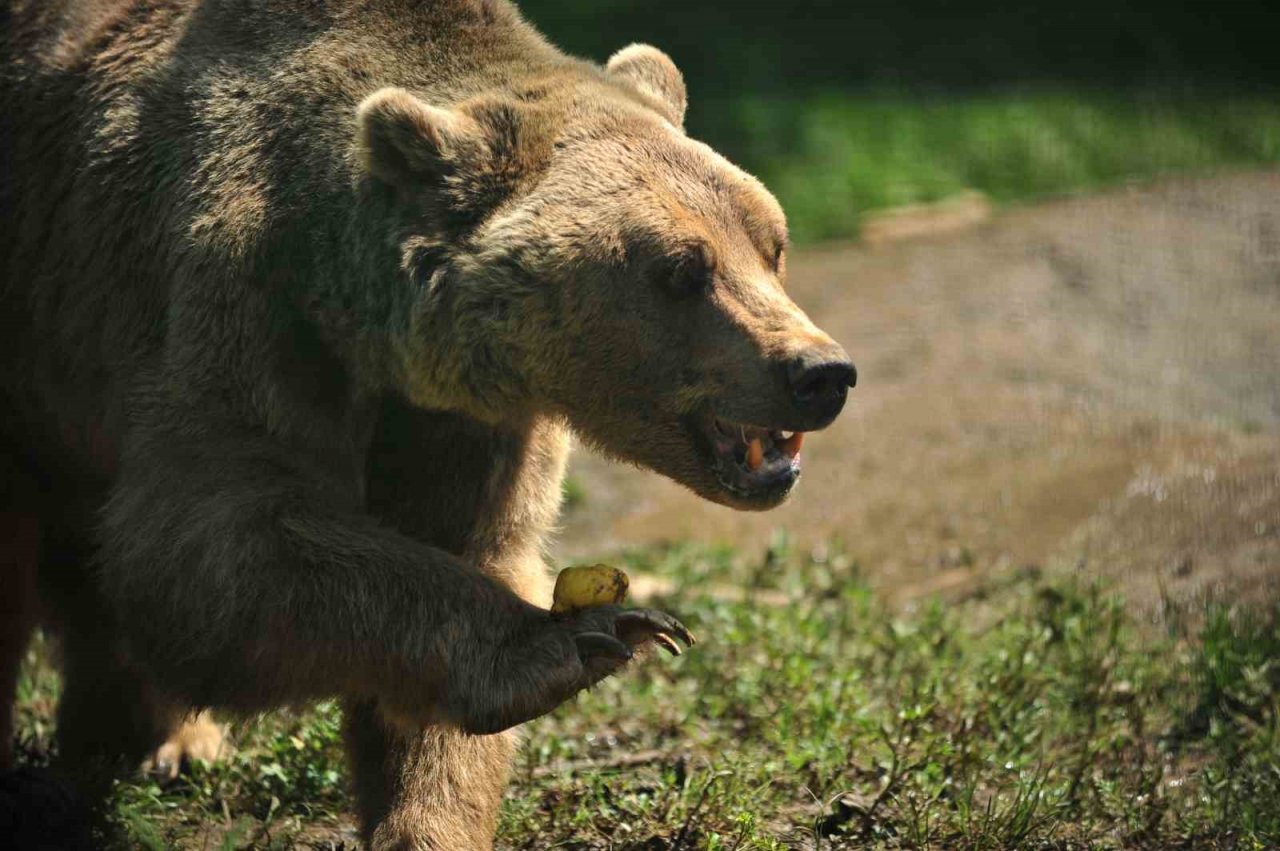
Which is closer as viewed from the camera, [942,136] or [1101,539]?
[1101,539]

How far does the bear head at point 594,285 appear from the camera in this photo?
390 cm

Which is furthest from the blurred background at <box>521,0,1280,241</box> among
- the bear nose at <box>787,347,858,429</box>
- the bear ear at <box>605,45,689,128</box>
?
the bear nose at <box>787,347,858,429</box>

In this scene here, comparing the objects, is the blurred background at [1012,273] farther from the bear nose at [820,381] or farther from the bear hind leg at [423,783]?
the bear hind leg at [423,783]

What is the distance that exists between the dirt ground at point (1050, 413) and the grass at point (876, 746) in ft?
1.66

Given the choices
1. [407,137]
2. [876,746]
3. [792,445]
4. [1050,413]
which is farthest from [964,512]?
[407,137]

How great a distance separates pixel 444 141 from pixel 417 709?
133 cm

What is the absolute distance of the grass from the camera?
4461 mm

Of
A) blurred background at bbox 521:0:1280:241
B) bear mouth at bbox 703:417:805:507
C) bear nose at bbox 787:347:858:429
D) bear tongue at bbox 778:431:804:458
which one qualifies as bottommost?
blurred background at bbox 521:0:1280:241

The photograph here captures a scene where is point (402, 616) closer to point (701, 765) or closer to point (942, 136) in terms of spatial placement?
point (701, 765)

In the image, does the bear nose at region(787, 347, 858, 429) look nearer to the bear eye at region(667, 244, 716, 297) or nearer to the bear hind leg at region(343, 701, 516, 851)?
the bear eye at region(667, 244, 716, 297)

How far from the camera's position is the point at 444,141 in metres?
3.97

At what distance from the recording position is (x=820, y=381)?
3.72m

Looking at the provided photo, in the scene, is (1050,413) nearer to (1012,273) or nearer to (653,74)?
(1012,273)

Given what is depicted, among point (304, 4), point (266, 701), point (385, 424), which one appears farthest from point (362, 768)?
point (304, 4)
